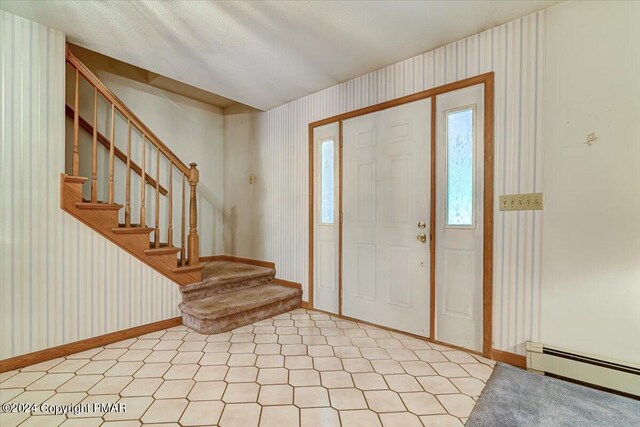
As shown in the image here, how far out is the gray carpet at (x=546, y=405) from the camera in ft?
4.86

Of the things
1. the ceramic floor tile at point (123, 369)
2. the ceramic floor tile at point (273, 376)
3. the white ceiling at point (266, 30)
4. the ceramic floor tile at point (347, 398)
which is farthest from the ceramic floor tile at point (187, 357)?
the white ceiling at point (266, 30)

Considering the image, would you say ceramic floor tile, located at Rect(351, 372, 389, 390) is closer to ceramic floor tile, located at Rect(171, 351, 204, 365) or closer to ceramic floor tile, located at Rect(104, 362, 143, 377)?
ceramic floor tile, located at Rect(171, 351, 204, 365)

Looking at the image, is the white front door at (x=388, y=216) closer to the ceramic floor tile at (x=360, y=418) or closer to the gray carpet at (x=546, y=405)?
the gray carpet at (x=546, y=405)

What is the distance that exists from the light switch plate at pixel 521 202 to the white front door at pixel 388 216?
1.84ft

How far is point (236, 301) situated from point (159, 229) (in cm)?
108

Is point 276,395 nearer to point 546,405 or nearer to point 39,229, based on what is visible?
point 546,405

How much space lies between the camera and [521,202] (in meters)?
2.03

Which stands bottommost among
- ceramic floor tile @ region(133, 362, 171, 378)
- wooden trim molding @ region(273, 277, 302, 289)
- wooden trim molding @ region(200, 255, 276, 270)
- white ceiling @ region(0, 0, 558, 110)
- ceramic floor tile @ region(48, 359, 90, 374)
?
ceramic floor tile @ region(48, 359, 90, 374)

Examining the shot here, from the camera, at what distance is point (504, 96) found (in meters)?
2.11

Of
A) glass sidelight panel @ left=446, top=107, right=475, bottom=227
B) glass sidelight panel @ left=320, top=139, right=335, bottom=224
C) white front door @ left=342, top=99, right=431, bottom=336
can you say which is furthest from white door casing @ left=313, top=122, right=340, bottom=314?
glass sidelight panel @ left=446, top=107, right=475, bottom=227

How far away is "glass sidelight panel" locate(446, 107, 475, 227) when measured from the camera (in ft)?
7.47

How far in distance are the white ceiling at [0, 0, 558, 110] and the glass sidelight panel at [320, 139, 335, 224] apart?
2.48ft

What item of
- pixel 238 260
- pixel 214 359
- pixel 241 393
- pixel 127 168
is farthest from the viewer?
pixel 238 260

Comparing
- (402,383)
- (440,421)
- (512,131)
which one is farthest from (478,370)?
(512,131)
